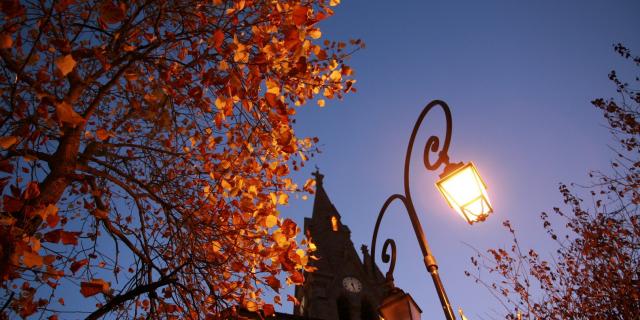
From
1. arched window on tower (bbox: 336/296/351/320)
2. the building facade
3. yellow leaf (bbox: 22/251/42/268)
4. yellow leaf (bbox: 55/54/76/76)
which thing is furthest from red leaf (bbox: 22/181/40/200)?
arched window on tower (bbox: 336/296/351/320)

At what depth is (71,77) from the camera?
486 centimetres

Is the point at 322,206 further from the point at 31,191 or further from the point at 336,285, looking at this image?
the point at 31,191

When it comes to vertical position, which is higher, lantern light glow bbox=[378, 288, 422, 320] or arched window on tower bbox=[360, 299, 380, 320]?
arched window on tower bbox=[360, 299, 380, 320]

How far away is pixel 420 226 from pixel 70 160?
4.49 m

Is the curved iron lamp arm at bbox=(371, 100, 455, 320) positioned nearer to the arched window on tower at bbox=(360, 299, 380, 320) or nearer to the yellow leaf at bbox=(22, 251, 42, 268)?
the yellow leaf at bbox=(22, 251, 42, 268)

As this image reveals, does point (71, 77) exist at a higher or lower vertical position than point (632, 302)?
higher

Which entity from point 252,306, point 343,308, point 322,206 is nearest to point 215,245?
→ point 252,306

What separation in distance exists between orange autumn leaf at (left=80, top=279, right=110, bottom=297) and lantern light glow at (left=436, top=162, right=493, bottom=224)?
3914 mm

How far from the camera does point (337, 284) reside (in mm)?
25906

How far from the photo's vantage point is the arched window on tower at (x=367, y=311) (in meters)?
24.3

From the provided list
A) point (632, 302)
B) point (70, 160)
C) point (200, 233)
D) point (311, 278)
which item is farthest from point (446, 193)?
point (311, 278)

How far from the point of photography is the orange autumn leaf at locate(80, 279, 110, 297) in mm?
3836

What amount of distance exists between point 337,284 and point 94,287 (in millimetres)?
23642

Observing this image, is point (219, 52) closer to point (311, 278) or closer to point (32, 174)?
point (32, 174)
